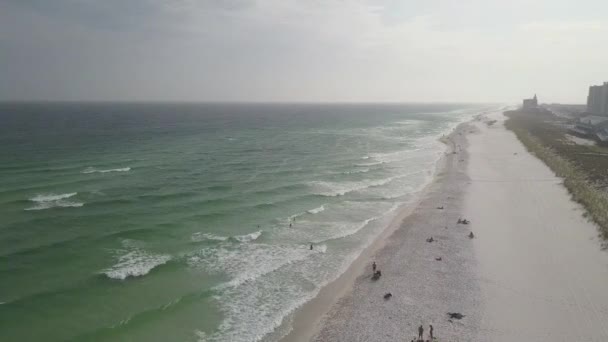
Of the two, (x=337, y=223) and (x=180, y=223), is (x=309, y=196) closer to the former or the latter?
(x=337, y=223)

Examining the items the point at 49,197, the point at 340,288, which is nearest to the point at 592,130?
the point at 340,288

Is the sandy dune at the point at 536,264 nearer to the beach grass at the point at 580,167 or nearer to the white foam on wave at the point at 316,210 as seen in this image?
the beach grass at the point at 580,167

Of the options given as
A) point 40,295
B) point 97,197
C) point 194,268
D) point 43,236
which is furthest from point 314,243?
point 97,197

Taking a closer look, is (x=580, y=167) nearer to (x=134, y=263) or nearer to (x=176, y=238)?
(x=176, y=238)

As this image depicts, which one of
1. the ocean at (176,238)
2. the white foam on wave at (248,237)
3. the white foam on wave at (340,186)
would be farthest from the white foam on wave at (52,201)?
the white foam on wave at (340,186)

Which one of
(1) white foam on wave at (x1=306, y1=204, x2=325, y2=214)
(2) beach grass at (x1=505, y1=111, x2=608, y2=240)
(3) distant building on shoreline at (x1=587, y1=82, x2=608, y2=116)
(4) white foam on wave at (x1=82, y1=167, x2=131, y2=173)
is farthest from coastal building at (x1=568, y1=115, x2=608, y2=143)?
(4) white foam on wave at (x1=82, y1=167, x2=131, y2=173)

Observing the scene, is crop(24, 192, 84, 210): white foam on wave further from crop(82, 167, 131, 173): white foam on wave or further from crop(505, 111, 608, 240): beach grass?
crop(505, 111, 608, 240): beach grass
